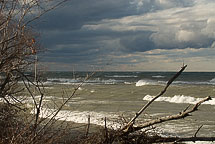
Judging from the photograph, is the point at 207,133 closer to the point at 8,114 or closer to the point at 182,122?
the point at 182,122

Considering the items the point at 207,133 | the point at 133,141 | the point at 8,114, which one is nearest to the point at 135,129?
the point at 133,141

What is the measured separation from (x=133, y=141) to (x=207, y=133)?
6751mm

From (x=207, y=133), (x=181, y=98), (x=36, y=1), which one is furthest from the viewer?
(x=181, y=98)

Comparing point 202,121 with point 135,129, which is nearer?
point 135,129

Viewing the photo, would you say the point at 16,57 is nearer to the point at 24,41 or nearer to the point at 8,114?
the point at 24,41

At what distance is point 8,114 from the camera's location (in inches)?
290

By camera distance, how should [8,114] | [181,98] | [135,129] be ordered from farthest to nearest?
[181,98] → [8,114] → [135,129]

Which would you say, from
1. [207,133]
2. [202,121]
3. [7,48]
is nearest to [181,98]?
[202,121]

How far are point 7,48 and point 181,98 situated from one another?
16798 millimetres

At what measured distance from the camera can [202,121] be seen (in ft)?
40.5

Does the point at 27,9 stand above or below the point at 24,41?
above

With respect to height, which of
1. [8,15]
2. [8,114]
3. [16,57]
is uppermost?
[8,15]

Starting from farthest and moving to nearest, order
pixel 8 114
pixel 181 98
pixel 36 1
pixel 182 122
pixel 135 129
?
pixel 181 98 → pixel 182 122 → pixel 8 114 → pixel 36 1 → pixel 135 129

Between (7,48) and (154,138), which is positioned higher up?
(7,48)
